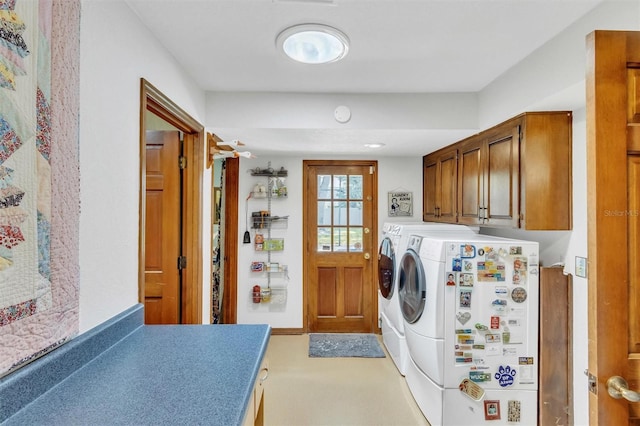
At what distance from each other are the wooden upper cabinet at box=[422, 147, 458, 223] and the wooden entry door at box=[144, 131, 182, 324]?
7.60 ft

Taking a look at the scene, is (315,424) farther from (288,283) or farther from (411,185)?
(411,185)

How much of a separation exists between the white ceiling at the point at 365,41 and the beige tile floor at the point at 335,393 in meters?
2.06

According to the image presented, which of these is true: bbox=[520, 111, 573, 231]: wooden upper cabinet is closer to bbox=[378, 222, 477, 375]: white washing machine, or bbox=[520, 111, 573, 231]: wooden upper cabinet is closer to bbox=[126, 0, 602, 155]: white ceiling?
bbox=[126, 0, 602, 155]: white ceiling

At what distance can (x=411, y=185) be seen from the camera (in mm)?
3566

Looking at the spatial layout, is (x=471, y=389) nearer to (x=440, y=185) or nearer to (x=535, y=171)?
(x=535, y=171)

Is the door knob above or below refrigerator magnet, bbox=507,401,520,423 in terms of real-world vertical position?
above

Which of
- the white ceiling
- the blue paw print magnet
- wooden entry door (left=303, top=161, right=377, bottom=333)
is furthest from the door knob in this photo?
wooden entry door (left=303, top=161, right=377, bottom=333)

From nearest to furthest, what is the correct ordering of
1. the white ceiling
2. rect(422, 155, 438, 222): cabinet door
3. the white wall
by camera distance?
the white wall → the white ceiling → rect(422, 155, 438, 222): cabinet door

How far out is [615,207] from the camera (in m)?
0.97

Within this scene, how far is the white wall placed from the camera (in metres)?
1.04

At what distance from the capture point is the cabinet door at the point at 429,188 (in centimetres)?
325

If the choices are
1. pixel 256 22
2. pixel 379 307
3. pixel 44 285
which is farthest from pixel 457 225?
pixel 44 285

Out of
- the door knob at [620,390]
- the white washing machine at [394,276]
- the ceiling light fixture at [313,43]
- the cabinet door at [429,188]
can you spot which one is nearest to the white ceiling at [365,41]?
the ceiling light fixture at [313,43]

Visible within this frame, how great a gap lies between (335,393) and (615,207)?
2.22 meters
